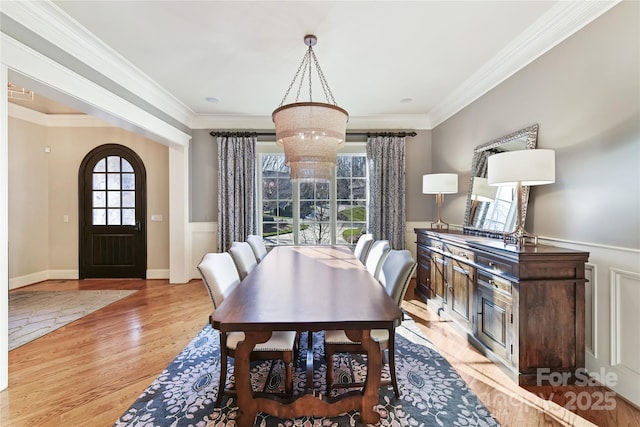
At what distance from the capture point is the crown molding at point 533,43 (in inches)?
Answer: 81.3

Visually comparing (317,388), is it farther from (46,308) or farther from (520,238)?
(46,308)

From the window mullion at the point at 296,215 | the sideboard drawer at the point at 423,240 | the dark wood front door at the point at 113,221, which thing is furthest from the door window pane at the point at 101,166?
the sideboard drawer at the point at 423,240

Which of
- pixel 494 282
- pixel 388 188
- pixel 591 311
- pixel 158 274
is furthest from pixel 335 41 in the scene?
pixel 158 274

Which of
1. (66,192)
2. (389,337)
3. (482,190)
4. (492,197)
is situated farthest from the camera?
(66,192)

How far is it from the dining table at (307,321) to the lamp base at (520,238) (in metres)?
1.27

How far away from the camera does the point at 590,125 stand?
2068 millimetres

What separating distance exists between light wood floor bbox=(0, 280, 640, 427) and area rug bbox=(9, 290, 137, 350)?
0.17m

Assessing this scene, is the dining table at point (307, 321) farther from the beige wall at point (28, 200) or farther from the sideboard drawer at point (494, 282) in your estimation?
the beige wall at point (28, 200)

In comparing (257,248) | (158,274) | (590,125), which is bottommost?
(158,274)

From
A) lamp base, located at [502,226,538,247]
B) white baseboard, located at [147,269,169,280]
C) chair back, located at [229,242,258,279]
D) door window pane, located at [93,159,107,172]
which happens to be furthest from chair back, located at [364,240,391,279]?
door window pane, located at [93,159,107,172]

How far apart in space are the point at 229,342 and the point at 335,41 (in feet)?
8.76

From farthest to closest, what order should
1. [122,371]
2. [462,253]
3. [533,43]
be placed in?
[462,253] < [533,43] < [122,371]

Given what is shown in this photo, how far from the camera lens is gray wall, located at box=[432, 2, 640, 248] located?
1817 millimetres

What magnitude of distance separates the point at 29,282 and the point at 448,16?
6.90 meters
